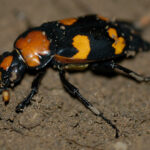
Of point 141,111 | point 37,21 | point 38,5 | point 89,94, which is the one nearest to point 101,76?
point 89,94

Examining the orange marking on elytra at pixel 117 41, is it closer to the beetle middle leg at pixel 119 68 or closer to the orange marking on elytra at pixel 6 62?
the beetle middle leg at pixel 119 68

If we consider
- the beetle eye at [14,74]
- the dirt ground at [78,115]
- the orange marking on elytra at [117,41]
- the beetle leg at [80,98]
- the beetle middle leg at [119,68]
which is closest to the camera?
the dirt ground at [78,115]

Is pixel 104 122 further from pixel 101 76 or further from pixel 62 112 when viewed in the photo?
pixel 101 76

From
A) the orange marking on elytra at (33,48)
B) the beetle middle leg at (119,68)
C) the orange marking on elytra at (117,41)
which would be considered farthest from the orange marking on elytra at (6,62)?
the orange marking on elytra at (117,41)

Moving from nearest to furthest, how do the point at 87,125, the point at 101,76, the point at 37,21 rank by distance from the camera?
the point at 87,125, the point at 101,76, the point at 37,21

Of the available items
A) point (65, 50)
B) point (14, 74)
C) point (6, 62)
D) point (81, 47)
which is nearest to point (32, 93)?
point (14, 74)

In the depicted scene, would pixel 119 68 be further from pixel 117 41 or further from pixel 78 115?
pixel 78 115
